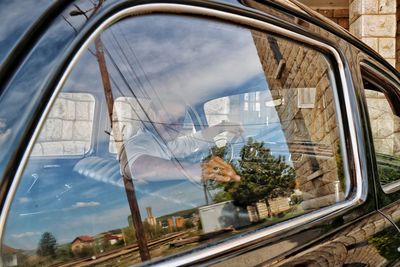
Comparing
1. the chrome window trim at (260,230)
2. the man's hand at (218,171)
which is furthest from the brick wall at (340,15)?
the man's hand at (218,171)

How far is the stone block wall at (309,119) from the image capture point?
58.3 inches

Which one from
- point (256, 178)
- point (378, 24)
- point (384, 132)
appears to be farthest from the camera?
point (378, 24)

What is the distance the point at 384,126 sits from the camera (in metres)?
2.40

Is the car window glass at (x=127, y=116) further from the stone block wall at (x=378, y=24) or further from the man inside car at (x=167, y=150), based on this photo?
the stone block wall at (x=378, y=24)

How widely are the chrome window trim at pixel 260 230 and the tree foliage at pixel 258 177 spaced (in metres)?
0.10

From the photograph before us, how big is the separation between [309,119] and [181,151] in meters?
0.56

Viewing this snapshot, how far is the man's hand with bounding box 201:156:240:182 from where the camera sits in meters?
1.25

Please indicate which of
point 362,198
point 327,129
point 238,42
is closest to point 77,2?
point 238,42

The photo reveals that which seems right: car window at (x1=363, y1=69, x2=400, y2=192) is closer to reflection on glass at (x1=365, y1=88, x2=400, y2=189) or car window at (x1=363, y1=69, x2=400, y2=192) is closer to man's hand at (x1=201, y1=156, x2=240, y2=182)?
reflection on glass at (x1=365, y1=88, x2=400, y2=189)

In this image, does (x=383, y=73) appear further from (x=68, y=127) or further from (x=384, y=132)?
(x=68, y=127)

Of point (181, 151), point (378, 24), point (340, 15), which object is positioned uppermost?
point (340, 15)

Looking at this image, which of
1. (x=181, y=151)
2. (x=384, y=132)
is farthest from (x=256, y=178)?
(x=384, y=132)

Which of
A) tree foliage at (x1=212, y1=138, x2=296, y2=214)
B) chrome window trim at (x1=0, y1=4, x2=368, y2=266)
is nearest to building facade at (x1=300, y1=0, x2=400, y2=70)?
chrome window trim at (x1=0, y1=4, x2=368, y2=266)

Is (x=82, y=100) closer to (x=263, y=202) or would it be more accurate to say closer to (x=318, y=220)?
(x=263, y=202)
